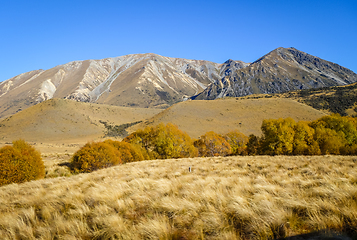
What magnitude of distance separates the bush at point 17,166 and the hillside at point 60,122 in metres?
75.2

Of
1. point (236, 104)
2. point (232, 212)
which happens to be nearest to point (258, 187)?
point (232, 212)

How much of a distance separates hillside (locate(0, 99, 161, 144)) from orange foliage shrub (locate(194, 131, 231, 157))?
56.7 metres

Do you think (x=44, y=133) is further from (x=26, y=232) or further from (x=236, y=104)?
(x=26, y=232)

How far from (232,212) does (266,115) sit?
89.5 meters

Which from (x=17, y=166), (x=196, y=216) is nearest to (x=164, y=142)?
(x=17, y=166)

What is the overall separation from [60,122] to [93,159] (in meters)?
98.3

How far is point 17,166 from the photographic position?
12.8 m

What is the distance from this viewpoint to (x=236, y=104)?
329 ft

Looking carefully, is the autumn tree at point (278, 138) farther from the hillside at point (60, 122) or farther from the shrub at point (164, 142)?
the hillside at point (60, 122)

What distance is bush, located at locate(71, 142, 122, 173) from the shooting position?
2122cm

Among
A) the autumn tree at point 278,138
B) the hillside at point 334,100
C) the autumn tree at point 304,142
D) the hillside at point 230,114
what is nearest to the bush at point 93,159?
the autumn tree at point 278,138

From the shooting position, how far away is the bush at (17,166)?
39.8ft

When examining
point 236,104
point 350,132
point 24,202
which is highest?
point 236,104

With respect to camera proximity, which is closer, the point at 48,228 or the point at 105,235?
the point at 105,235
